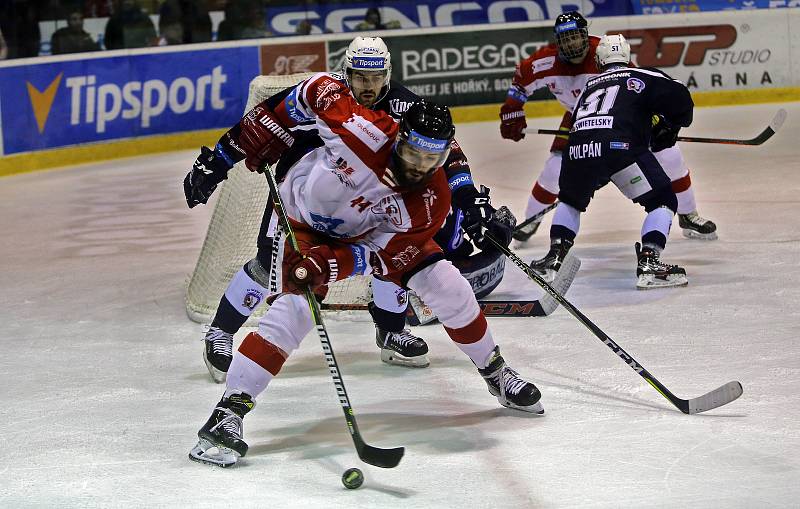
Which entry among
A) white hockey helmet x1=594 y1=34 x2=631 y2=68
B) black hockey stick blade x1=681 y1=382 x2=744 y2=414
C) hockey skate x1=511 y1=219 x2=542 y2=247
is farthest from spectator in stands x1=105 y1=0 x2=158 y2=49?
black hockey stick blade x1=681 y1=382 x2=744 y2=414

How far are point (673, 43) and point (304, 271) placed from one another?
8.90 meters

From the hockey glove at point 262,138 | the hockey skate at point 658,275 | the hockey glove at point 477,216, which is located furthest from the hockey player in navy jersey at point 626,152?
the hockey glove at point 262,138

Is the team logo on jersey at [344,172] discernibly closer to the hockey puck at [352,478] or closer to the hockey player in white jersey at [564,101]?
the hockey puck at [352,478]

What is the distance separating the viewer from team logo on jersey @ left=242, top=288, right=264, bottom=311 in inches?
147

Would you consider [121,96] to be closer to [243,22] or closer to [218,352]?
[243,22]

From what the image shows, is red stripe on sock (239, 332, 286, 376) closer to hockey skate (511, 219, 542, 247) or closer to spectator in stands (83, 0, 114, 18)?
hockey skate (511, 219, 542, 247)

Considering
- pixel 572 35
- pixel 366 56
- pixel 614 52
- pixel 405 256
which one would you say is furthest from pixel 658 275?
pixel 405 256

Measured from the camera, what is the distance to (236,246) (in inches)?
192

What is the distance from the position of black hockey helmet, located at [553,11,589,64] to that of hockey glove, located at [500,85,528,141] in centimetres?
40

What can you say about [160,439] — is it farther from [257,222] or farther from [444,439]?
[257,222]

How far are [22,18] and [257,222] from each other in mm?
5454

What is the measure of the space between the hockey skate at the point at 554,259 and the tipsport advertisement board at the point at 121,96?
529 cm

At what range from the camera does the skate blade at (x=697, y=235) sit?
609cm

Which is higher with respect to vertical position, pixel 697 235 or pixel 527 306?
pixel 527 306
